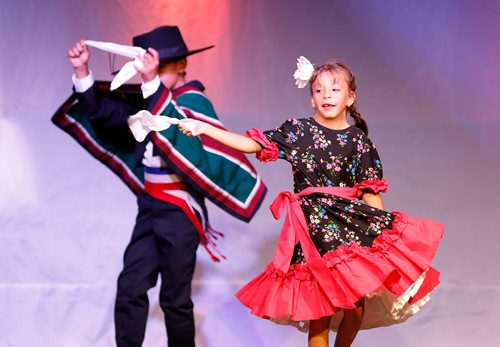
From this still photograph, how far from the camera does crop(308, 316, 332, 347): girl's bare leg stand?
3.04m

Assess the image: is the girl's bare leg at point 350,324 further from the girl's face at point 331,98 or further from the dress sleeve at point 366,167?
the girl's face at point 331,98

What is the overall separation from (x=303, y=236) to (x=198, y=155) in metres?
0.79

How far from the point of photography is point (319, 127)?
313cm

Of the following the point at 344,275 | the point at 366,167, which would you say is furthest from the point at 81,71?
A: the point at 344,275

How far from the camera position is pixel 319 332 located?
3045 millimetres

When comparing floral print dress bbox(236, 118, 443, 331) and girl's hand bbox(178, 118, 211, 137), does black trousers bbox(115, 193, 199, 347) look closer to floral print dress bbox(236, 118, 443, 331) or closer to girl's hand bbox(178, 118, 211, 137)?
floral print dress bbox(236, 118, 443, 331)

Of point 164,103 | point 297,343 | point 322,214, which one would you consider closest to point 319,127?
point 322,214

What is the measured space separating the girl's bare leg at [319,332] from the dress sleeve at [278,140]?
0.55m

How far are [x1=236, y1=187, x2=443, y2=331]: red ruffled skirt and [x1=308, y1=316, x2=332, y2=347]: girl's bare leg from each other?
0.06 metres

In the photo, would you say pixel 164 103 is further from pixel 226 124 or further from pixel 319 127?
pixel 226 124

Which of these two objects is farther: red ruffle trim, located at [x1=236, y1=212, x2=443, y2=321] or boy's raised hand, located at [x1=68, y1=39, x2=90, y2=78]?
boy's raised hand, located at [x1=68, y1=39, x2=90, y2=78]

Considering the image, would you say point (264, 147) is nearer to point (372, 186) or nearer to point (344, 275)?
point (372, 186)

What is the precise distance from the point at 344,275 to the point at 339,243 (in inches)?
5.3

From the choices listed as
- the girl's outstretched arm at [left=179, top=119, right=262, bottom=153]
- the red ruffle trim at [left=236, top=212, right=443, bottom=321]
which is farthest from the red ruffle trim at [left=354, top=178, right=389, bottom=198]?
the girl's outstretched arm at [left=179, top=119, right=262, bottom=153]
